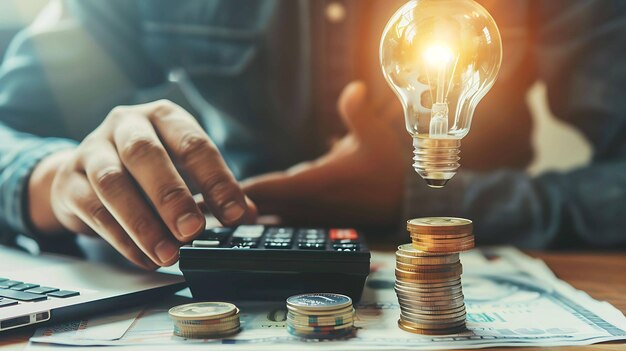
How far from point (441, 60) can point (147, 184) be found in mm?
221

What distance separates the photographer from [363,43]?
87 centimetres

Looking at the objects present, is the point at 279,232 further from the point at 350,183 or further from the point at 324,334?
the point at 350,183

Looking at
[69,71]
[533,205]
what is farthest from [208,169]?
[69,71]

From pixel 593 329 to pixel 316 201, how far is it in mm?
410

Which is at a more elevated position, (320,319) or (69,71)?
(69,71)

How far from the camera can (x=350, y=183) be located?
717mm

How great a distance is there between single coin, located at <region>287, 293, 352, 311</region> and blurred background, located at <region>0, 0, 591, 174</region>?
74cm

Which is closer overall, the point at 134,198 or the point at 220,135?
the point at 134,198

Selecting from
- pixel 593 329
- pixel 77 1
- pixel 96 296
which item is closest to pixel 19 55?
pixel 77 1

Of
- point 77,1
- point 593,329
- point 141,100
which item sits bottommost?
point 593,329

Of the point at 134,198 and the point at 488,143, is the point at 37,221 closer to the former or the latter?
the point at 134,198

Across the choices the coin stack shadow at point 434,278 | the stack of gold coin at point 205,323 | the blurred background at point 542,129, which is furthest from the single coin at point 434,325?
the blurred background at point 542,129

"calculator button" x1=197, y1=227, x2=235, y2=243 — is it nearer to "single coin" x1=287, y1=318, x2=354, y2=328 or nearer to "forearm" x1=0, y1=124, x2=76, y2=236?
"single coin" x1=287, y1=318, x2=354, y2=328

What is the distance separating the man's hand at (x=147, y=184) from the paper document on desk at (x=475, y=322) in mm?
61
